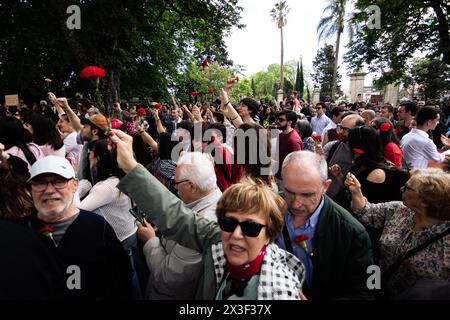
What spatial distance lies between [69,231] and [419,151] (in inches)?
176

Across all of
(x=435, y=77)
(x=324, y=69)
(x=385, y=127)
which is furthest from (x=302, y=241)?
(x=324, y=69)

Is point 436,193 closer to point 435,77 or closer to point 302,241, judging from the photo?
point 302,241

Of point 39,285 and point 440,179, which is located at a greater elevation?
point 440,179

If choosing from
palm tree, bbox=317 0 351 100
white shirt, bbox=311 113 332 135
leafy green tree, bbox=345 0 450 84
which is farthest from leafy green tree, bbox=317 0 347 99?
white shirt, bbox=311 113 332 135

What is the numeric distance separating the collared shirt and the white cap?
4.78ft

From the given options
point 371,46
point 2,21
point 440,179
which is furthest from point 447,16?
point 2,21

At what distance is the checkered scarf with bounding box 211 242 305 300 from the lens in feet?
4.66

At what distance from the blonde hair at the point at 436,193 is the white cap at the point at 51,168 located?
7.61 feet

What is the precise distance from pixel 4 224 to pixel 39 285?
0.37 meters

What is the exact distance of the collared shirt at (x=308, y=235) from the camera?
6.30ft

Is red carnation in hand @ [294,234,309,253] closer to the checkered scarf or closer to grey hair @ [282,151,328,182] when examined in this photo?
the checkered scarf

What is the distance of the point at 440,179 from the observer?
6.61 feet
